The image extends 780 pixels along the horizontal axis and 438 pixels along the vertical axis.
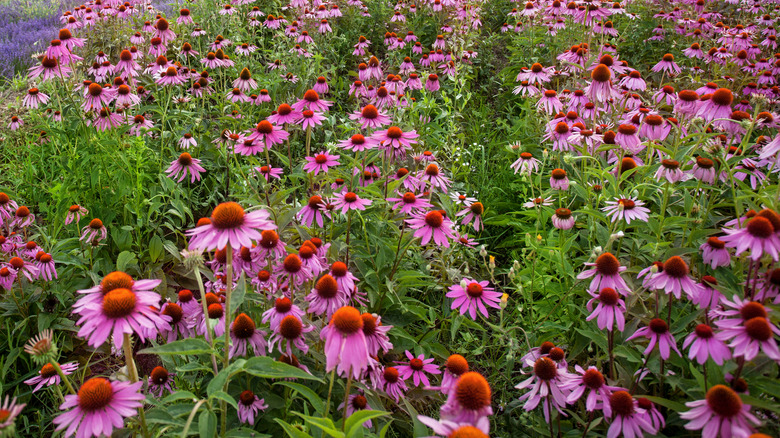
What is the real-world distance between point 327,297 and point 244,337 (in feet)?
0.94

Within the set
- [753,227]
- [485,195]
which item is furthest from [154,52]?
[753,227]

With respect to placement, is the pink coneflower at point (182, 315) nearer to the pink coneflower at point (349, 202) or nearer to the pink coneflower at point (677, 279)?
the pink coneflower at point (349, 202)

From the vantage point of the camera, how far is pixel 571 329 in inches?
84.7

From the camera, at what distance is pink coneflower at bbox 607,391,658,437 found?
1382 millimetres

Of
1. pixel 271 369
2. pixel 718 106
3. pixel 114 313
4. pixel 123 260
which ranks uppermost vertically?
pixel 114 313

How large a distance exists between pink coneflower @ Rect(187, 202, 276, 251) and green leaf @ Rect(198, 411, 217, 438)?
0.42m

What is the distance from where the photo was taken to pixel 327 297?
1533mm

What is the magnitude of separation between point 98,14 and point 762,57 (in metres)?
6.51

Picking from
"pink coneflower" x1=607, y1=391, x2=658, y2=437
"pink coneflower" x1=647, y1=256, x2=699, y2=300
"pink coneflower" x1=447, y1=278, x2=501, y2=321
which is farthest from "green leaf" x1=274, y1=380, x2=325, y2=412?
"pink coneflower" x1=647, y1=256, x2=699, y2=300

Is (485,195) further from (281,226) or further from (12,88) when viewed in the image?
(12,88)

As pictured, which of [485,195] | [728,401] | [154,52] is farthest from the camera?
[154,52]

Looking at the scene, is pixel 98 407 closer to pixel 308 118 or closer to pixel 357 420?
pixel 357 420

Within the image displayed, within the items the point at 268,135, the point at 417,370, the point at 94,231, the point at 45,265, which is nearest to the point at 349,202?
the point at 268,135

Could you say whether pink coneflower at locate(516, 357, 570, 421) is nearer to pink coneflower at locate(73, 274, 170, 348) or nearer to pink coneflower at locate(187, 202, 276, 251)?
pink coneflower at locate(187, 202, 276, 251)
